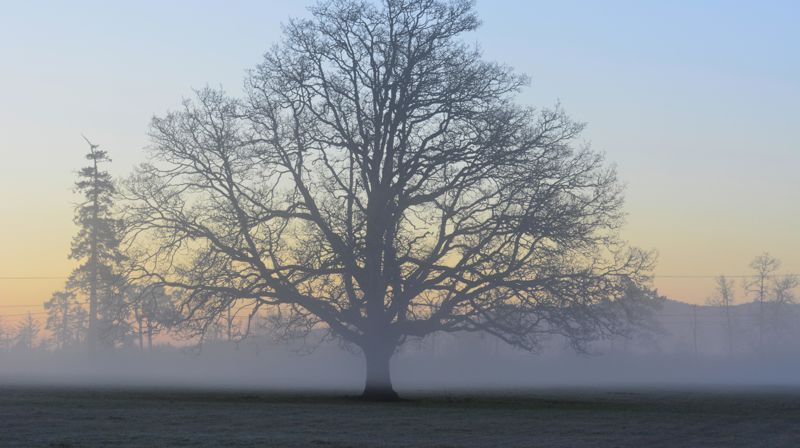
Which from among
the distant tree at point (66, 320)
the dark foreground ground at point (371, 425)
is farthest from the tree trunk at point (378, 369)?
the distant tree at point (66, 320)

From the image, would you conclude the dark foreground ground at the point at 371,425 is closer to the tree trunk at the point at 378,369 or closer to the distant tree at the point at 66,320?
the tree trunk at the point at 378,369

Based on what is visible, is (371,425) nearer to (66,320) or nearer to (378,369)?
(378,369)

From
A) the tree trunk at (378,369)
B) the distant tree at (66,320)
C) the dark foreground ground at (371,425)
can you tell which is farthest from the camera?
the distant tree at (66,320)

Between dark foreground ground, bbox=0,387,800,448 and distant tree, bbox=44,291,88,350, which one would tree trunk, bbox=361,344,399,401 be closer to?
dark foreground ground, bbox=0,387,800,448

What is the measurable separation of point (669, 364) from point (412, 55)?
312 feet

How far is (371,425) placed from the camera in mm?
24969

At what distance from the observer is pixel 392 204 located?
3775 cm

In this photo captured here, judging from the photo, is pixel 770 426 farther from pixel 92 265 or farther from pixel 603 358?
pixel 603 358

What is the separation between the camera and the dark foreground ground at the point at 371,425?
21062 millimetres

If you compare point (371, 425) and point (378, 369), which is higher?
point (378, 369)

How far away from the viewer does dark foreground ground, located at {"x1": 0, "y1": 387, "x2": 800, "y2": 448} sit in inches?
829

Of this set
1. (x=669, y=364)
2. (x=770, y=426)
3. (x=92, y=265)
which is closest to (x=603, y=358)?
(x=669, y=364)

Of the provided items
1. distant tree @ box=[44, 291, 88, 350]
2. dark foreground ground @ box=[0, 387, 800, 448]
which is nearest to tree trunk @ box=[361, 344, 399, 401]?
dark foreground ground @ box=[0, 387, 800, 448]

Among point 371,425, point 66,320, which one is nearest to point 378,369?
point 371,425
